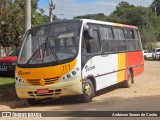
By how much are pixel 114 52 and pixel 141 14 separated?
256 ft

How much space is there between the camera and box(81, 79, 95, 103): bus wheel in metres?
12.2

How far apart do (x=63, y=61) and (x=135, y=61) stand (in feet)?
24.4

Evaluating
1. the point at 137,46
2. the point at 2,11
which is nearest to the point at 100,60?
the point at 137,46

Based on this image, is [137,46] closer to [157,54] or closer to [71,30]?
[71,30]

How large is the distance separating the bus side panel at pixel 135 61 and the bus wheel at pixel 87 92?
4991 millimetres

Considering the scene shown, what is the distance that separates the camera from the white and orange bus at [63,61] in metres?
11.8

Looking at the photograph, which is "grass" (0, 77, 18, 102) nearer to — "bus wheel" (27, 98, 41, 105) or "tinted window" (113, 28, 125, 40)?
"bus wheel" (27, 98, 41, 105)

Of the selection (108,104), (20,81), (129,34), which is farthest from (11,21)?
(108,104)

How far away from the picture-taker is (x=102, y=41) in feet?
46.8

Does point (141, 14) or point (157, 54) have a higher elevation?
point (141, 14)

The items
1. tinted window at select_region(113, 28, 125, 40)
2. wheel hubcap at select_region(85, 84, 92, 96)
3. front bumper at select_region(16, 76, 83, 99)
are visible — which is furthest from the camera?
tinted window at select_region(113, 28, 125, 40)

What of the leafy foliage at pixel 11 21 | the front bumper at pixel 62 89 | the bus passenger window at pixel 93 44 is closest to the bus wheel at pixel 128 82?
the bus passenger window at pixel 93 44

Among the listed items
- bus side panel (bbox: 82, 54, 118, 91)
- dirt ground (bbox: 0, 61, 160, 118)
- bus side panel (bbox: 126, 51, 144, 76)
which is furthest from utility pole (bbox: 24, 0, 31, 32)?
bus side panel (bbox: 126, 51, 144, 76)

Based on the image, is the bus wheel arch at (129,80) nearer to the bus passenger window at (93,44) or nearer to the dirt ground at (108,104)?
the dirt ground at (108,104)
